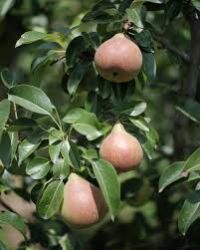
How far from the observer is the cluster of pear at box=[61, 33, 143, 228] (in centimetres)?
129

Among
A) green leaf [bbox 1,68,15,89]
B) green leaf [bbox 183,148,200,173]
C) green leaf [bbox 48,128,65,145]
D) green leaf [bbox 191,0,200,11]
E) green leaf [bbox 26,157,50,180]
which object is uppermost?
green leaf [bbox 191,0,200,11]

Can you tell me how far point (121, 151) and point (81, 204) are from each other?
0.12 metres

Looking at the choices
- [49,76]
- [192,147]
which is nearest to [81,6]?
[49,76]

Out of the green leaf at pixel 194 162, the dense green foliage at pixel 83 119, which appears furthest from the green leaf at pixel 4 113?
the green leaf at pixel 194 162

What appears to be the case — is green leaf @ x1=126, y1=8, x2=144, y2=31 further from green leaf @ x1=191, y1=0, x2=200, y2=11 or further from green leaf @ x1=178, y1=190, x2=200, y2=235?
green leaf @ x1=178, y1=190, x2=200, y2=235

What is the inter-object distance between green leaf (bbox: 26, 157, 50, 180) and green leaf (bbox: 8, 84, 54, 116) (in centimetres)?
9

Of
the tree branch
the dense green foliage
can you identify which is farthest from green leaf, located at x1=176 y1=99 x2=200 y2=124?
the tree branch

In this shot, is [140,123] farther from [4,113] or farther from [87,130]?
[4,113]

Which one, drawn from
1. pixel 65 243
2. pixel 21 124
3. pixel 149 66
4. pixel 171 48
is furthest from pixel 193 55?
pixel 65 243

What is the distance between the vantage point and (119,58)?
1287 mm

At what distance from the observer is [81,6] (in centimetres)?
226

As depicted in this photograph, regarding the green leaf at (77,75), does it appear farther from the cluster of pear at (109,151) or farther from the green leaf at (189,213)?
the green leaf at (189,213)

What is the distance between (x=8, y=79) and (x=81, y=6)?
902 mm

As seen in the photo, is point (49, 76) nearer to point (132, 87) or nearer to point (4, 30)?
point (4, 30)
